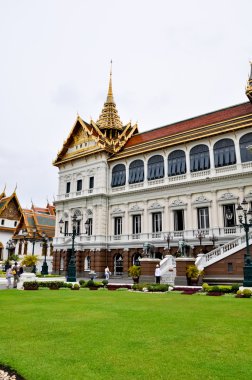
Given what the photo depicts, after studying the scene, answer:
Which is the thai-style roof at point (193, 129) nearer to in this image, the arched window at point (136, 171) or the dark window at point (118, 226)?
the arched window at point (136, 171)

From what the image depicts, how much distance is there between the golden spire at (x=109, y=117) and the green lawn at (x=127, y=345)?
37593 mm

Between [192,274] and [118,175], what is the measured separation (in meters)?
18.5

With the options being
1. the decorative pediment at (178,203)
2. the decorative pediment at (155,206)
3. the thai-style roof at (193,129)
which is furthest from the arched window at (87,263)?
the thai-style roof at (193,129)

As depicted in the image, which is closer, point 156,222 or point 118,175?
point 156,222

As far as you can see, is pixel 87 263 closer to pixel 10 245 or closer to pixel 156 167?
pixel 156 167

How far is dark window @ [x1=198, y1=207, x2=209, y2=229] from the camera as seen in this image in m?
31.7

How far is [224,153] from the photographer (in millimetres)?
31766

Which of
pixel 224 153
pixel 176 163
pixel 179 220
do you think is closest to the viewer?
pixel 224 153

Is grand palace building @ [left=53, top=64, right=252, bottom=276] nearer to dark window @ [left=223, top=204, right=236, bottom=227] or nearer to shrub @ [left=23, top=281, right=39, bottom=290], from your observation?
dark window @ [left=223, top=204, right=236, bottom=227]

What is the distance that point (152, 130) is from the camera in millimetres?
42500

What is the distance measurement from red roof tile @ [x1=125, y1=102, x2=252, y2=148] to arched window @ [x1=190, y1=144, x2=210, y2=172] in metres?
3.39

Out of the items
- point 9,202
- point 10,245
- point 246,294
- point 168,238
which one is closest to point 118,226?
point 168,238

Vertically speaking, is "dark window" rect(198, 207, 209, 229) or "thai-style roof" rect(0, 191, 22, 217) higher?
"thai-style roof" rect(0, 191, 22, 217)

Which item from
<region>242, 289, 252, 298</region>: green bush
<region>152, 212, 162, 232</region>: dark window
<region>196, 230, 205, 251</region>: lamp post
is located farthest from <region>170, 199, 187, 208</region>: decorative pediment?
<region>242, 289, 252, 298</region>: green bush
